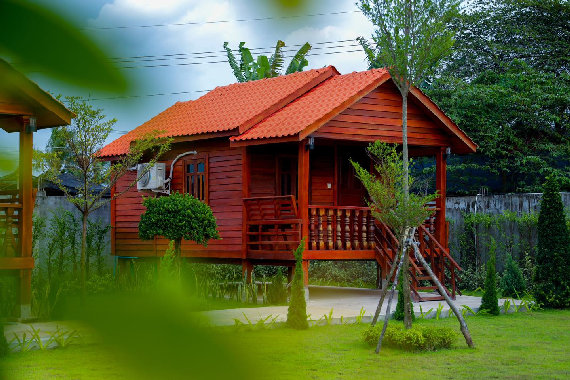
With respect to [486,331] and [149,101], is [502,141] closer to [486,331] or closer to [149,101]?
[486,331]

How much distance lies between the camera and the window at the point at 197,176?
15.5 m

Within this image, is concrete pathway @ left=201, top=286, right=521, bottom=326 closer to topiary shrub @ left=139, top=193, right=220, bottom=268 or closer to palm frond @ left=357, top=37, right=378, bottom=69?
topiary shrub @ left=139, top=193, right=220, bottom=268

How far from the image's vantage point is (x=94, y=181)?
1323 cm

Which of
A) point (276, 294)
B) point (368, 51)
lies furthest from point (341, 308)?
point (368, 51)

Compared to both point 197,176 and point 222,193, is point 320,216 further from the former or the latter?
point 197,176

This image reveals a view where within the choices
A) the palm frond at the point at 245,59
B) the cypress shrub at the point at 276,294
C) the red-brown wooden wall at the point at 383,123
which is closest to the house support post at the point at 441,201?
the red-brown wooden wall at the point at 383,123

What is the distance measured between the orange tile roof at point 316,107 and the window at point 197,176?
1.88 m

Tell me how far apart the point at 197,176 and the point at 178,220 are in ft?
10.3

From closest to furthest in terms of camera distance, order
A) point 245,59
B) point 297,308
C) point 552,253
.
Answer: point 245,59
point 297,308
point 552,253

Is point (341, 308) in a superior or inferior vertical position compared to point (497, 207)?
inferior

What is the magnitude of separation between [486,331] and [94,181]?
6.99 metres

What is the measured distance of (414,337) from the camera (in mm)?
8727

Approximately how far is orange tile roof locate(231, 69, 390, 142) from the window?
1.88 metres

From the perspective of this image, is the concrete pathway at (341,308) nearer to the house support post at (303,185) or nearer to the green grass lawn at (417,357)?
the green grass lawn at (417,357)
